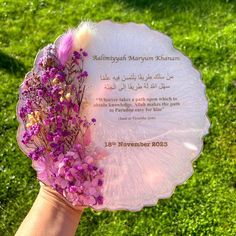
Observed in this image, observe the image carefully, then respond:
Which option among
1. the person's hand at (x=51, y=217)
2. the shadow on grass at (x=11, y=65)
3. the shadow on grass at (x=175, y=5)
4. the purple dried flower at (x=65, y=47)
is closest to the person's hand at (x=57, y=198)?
the person's hand at (x=51, y=217)

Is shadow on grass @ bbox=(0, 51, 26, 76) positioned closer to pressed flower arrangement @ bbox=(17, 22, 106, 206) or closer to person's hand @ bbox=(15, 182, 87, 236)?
pressed flower arrangement @ bbox=(17, 22, 106, 206)

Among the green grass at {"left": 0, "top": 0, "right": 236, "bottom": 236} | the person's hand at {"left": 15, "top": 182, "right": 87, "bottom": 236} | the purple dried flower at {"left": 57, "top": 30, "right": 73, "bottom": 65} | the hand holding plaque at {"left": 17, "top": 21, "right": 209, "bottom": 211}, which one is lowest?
the green grass at {"left": 0, "top": 0, "right": 236, "bottom": 236}

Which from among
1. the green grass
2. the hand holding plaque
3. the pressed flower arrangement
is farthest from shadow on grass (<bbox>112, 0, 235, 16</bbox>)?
the pressed flower arrangement

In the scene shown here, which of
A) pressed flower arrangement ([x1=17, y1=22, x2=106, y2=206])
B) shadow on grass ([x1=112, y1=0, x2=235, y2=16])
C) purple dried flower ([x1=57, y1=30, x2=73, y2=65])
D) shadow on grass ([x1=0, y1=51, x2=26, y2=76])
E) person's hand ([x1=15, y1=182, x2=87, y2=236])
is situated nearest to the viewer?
pressed flower arrangement ([x1=17, y1=22, x2=106, y2=206])

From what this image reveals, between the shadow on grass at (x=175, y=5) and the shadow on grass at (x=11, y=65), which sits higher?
the shadow on grass at (x=11, y=65)

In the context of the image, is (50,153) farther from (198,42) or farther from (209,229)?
(198,42)

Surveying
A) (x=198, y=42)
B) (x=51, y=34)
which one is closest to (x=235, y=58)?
(x=198, y=42)

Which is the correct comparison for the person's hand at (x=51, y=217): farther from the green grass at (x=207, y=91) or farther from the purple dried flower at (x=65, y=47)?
the green grass at (x=207, y=91)
